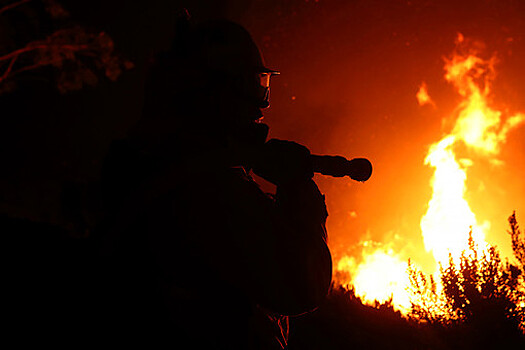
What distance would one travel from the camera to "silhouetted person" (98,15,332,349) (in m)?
1.12

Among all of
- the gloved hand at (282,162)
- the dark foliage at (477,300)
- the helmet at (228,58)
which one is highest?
the dark foliage at (477,300)

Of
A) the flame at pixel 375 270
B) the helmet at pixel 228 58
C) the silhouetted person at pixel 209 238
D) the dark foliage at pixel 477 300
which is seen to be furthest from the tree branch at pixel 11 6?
the flame at pixel 375 270

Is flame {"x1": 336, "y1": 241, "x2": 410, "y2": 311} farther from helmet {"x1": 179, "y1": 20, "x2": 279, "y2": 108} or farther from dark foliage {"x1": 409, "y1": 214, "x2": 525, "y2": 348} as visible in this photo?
helmet {"x1": 179, "y1": 20, "x2": 279, "y2": 108}

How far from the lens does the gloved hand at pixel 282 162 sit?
1.22 m

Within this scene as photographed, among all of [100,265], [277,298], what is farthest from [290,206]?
[100,265]

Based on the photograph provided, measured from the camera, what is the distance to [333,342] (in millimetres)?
7133

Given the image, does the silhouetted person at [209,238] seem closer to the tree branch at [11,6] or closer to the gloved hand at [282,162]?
the gloved hand at [282,162]

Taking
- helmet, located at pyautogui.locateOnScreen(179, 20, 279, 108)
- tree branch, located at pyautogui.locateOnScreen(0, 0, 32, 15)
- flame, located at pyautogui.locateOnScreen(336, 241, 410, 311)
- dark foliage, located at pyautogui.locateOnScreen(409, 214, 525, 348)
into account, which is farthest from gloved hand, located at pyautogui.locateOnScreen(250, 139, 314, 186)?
flame, located at pyautogui.locateOnScreen(336, 241, 410, 311)

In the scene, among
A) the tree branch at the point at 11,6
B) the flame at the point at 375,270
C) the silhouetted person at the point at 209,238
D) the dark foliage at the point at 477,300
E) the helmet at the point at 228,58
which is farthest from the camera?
the flame at the point at 375,270

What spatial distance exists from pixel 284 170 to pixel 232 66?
2.01 feet

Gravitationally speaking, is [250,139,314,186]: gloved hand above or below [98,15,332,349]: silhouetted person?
above

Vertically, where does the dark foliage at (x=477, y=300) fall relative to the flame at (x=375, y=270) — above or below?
below

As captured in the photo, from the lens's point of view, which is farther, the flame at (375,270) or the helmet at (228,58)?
the flame at (375,270)

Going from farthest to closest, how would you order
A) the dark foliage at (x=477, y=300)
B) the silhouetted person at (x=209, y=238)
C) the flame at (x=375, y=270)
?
1. the flame at (x=375, y=270)
2. the dark foliage at (x=477, y=300)
3. the silhouetted person at (x=209, y=238)
